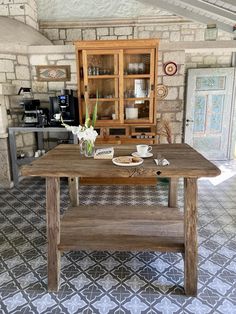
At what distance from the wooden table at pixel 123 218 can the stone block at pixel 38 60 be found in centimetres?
235

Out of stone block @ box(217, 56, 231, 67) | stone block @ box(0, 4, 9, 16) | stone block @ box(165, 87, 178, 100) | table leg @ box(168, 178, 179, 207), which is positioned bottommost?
table leg @ box(168, 178, 179, 207)

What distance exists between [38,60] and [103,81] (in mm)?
1121

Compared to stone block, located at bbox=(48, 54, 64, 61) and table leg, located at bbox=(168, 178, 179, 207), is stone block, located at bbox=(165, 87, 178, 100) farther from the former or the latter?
table leg, located at bbox=(168, 178, 179, 207)

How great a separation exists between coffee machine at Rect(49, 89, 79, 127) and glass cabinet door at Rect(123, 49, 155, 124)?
0.77m

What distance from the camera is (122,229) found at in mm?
2021

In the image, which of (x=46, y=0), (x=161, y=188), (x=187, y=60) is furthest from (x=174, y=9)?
(x=161, y=188)

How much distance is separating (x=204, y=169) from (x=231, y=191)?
2.31 m

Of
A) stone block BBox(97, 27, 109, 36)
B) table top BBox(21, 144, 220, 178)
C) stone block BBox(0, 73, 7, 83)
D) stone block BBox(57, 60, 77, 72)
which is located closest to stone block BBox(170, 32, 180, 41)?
stone block BBox(97, 27, 109, 36)

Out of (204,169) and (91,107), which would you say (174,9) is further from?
(204,169)

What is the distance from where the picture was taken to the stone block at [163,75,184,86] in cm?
403

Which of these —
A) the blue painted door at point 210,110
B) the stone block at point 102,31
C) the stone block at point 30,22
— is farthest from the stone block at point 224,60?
the stone block at point 30,22

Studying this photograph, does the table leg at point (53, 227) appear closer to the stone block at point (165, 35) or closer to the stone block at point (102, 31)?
the stone block at point (102, 31)

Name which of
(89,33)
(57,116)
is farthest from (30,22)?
(57,116)

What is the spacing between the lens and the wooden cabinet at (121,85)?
357 cm
